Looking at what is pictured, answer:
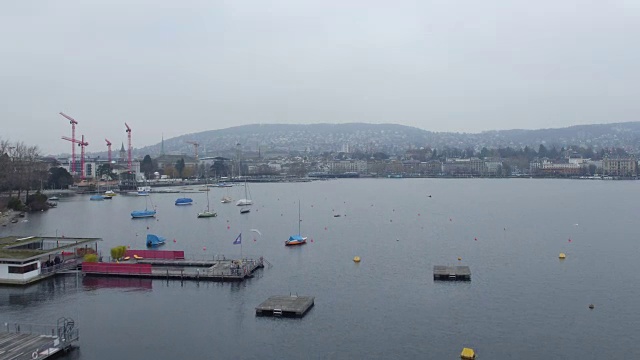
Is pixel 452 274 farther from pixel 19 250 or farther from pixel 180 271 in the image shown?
pixel 19 250

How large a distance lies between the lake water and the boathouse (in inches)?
27.4

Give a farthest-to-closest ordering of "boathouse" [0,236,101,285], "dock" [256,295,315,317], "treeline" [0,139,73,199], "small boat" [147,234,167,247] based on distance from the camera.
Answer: "treeline" [0,139,73,199]
"small boat" [147,234,167,247]
"boathouse" [0,236,101,285]
"dock" [256,295,315,317]

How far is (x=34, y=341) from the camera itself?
1534 centimetres

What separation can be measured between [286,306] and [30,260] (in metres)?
10.8

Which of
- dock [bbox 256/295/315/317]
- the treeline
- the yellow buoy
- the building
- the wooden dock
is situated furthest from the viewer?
the building

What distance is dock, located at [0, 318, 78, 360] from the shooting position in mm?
14453

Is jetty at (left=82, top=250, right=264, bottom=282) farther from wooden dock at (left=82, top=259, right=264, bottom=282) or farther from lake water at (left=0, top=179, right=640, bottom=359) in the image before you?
lake water at (left=0, top=179, right=640, bottom=359)

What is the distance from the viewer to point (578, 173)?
131m

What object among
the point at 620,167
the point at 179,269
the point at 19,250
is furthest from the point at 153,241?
the point at 620,167

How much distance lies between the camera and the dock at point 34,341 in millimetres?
14453

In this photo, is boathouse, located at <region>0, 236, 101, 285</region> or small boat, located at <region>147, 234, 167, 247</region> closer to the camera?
boathouse, located at <region>0, 236, 101, 285</region>

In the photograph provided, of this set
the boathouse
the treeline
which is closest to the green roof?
A: the boathouse

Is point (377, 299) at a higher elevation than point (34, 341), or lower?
lower

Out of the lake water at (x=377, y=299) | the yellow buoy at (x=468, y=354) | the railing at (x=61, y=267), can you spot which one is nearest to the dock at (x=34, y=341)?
the lake water at (x=377, y=299)
